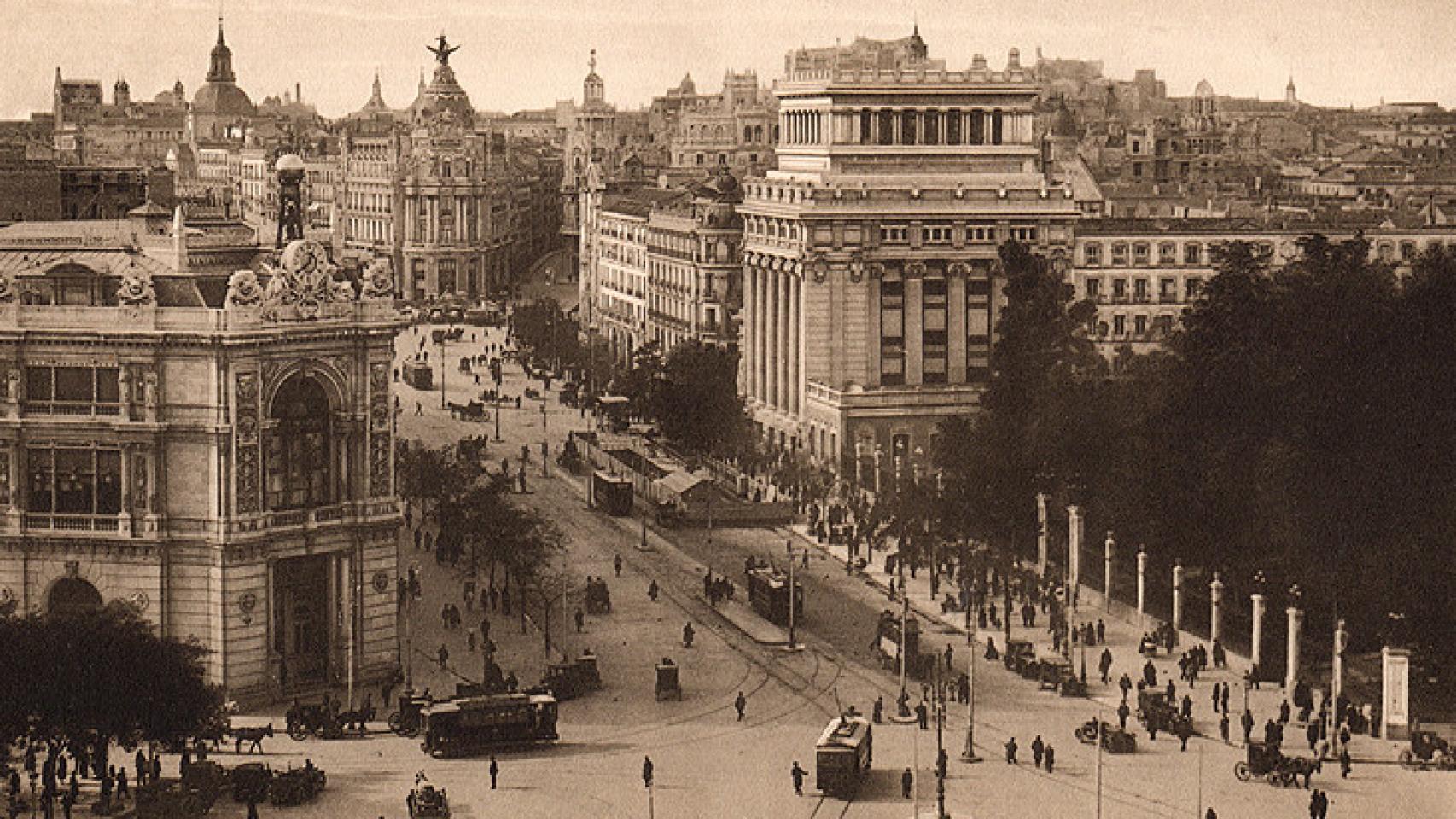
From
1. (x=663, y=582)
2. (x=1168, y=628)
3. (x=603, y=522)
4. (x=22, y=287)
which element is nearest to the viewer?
(x=22, y=287)

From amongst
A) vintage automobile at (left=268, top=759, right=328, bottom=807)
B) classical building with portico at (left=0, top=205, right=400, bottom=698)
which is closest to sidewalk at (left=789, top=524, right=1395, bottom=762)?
classical building with portico at (left=0, top=205, right=400, bottom=698)

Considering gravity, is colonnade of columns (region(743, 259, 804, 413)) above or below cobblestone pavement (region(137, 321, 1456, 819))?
above

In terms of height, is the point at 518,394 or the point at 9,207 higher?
the point at 9,207

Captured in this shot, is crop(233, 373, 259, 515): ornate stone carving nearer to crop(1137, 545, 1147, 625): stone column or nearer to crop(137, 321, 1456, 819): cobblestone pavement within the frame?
crop(137, 321, 1456, 819): cobblestone pavement

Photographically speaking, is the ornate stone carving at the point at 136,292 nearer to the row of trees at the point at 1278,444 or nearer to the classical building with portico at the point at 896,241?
the row of trees at the point at 1278,444

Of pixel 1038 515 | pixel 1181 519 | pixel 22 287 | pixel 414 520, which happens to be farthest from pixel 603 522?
pixel 22 287

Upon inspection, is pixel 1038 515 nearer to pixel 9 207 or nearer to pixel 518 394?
pixel 9 207
